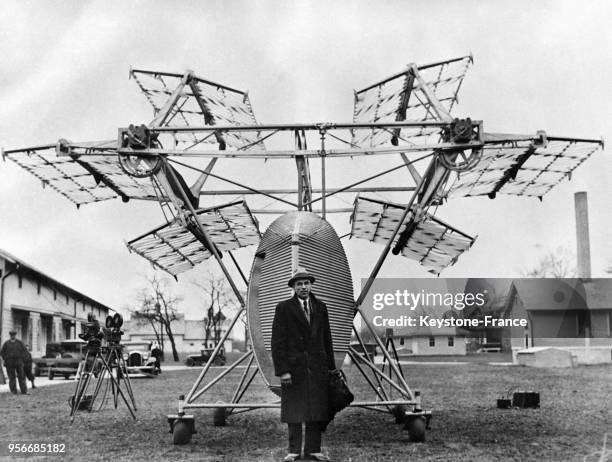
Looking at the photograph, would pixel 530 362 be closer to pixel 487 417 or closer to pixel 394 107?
pixel 487 417

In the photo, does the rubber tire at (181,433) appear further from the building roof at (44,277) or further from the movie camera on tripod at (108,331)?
the building roof at (44,277)

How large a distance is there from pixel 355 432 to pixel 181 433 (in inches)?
107

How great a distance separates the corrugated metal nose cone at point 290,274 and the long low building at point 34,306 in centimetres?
2076

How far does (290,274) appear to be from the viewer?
8.55 meters

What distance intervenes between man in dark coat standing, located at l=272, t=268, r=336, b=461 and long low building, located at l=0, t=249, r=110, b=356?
22.2 meters

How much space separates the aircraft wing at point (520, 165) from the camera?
996cm

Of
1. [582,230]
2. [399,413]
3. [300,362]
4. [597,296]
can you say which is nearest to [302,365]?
[300,362]

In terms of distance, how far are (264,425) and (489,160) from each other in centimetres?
549

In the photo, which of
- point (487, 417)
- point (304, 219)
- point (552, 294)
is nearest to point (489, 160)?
point (304, 219)

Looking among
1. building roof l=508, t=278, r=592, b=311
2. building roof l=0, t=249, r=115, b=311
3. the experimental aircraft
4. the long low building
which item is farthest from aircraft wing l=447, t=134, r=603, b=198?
building roof l=508, t=278, r=592, b=311

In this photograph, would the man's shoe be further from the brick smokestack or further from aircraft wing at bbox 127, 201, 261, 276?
the brick smokestack

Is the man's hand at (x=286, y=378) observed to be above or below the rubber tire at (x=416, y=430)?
above

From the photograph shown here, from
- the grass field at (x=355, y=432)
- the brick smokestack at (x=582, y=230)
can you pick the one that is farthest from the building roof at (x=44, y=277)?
the brick smokestack at (x=582, y=230)

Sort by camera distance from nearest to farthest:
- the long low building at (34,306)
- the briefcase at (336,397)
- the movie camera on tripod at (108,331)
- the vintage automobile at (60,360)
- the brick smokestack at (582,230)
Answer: the briefcase at (336,397) < the movie camera on tripod at (108,331) < the vintage automobile at (60,360) < the long low building at (34,306) < the brick smokestack at (582,230)
